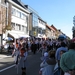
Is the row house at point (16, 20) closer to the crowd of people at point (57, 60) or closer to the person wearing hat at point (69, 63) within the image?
the crowd of people at point (57, 60)

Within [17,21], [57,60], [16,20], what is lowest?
[57,60]

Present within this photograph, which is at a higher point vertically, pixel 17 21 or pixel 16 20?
pixel 16 20

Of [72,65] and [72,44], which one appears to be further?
[72,44]

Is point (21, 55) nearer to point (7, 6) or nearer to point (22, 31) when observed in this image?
point (7, 6)

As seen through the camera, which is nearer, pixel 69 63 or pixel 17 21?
pixel 69 63

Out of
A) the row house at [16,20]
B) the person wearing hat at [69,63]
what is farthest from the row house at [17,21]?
the person wearing hat at [69,63]

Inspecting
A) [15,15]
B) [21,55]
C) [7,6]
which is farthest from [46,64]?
[15,15]

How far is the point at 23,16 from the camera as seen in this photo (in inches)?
2276

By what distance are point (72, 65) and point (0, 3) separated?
36053mm

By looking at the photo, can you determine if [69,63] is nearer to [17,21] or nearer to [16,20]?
[16,20]

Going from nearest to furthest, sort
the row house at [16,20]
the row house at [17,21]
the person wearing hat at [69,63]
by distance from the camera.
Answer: the person wearing hat at [69,63], the row house at [17,21], the row house at [16,20]

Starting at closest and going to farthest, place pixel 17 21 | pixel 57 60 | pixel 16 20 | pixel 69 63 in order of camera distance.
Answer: pixel 69 63 < pixel 57 60 < pixel 16 20 < pixel 17 21

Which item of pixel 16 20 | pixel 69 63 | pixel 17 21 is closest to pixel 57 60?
pixel 69 63

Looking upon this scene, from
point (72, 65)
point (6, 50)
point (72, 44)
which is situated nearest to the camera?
point (72, 65)
